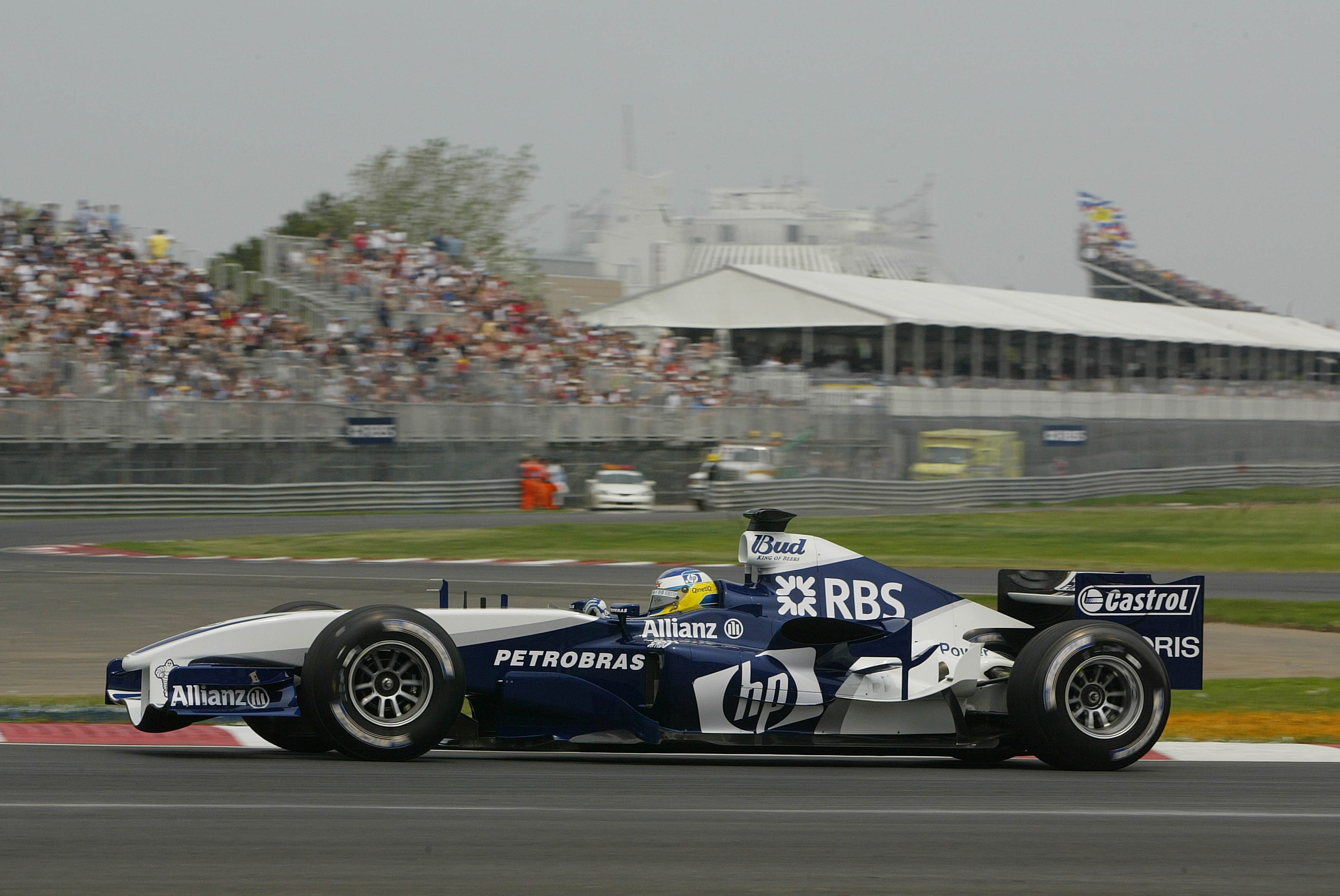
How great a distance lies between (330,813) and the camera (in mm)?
5176

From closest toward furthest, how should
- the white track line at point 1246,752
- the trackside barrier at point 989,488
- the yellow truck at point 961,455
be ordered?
the white track line at point 1246,752 → the trackside barrier at point 989,488 → the yellow truck at point 961,455

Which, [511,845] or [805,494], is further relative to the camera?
[805,494]

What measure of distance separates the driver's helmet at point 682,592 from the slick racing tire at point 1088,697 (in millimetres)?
1454

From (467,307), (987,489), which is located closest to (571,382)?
(467,307)

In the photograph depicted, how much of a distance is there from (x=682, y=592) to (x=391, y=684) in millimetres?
1548

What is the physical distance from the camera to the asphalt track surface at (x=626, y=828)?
444 centimetres

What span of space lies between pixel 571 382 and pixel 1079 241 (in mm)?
53819

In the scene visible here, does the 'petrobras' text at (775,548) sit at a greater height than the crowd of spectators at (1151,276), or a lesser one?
lesser

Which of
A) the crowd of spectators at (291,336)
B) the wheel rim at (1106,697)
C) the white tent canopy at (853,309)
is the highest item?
the white tent canopy at (853,309)

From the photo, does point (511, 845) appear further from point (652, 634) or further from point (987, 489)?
point (987, 489)

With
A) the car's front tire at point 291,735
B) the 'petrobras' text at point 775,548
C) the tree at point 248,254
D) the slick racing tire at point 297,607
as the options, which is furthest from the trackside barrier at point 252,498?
the tree at point 248,254

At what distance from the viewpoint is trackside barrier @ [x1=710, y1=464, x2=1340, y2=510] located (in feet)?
97.3

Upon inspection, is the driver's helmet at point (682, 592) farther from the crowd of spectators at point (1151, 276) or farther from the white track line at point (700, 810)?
the crowd of spectators at point (1151, 276)

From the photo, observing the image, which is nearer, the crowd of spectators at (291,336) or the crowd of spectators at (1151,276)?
the crowd of spectators at (291,336)
